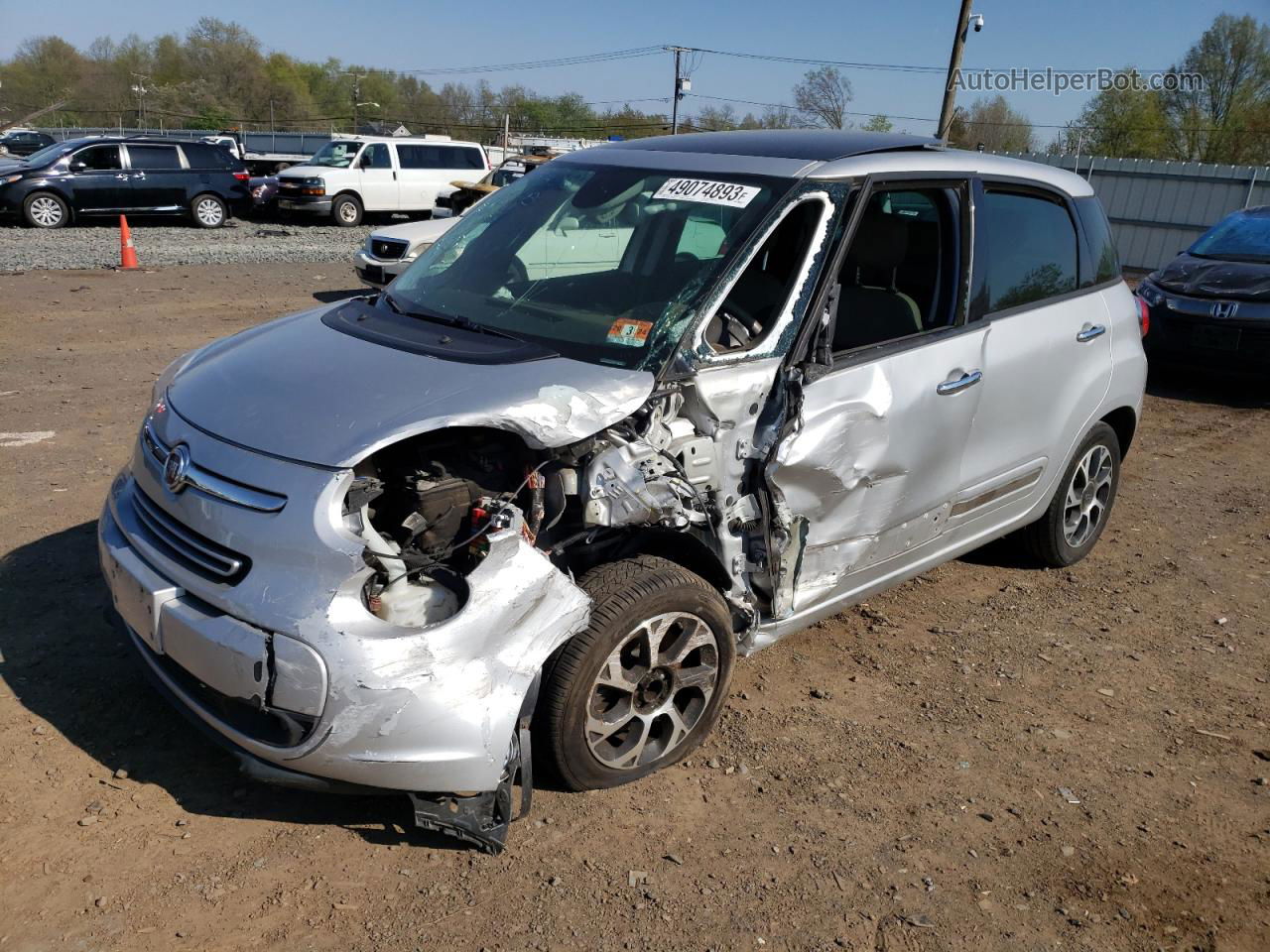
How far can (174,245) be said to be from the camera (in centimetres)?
1677

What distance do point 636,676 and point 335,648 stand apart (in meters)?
0.98

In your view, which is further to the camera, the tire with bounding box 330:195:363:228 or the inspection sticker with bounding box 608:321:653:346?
the tire with bounding box 330:195:363:228

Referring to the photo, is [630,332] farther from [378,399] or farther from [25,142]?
[25,142]

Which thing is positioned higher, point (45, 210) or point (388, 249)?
point (388, 249)

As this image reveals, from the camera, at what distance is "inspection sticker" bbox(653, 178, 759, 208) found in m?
3.64

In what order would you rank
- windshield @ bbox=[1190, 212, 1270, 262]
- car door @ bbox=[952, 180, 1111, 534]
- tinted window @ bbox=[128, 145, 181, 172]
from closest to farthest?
1. car door @ bbox=[952, 180, 1111, 534]
2. windshield @ bbox=[1190, 212, 1270, 262]
3. tinted window @ bbox=[128, 145, 181, 172]

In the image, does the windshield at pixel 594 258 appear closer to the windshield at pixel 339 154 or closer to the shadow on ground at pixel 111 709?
the shadow on ground at pixel 111 709

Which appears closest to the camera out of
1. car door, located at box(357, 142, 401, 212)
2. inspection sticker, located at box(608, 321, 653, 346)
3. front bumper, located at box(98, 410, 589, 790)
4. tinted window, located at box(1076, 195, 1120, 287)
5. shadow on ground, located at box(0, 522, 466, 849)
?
front bumper, located at box(98, 410, 589, 790)

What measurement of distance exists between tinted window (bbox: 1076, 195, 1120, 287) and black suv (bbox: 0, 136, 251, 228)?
59.7 feet

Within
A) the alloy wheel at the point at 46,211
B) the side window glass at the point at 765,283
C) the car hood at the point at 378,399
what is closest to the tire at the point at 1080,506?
the side window glass at the point at 765,283

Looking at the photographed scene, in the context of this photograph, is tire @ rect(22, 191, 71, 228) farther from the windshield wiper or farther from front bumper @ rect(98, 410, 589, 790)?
front bumper @ rect(98, 410, 589, 790)

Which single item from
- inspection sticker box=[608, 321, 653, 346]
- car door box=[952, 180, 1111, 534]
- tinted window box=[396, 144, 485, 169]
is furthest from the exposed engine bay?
tinted window box=[396, 144, 485, 169]

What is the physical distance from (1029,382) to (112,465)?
487cm

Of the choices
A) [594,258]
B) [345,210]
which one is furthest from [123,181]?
[594,258]
